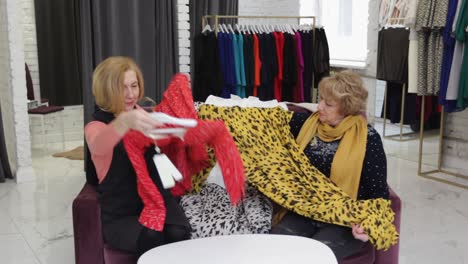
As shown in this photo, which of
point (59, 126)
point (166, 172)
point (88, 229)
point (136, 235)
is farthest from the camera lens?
point (59, 126)

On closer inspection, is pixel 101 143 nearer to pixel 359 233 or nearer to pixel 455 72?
pixel 359 233

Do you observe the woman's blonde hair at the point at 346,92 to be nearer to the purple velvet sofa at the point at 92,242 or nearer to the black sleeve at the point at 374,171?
the black sleeve at the point at 374,171

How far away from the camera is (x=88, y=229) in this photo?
6.92ft

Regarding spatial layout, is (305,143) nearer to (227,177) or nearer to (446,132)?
(227,177)

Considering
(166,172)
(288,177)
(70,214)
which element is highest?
(166,172)

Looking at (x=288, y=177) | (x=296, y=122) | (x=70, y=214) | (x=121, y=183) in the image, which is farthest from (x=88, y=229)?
(x=70, y=214)

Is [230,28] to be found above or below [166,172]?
above

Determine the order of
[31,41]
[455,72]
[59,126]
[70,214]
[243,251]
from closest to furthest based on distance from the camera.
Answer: [243,251] < [70,214] < [455,72] < [31,41] < [59,126]

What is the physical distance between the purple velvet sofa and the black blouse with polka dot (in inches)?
9.5

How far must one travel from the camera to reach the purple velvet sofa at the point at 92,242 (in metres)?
2.07

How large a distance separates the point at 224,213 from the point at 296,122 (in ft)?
1.92

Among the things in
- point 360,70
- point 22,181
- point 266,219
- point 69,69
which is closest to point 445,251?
point 266,219

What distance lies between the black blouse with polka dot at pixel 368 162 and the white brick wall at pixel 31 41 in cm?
393

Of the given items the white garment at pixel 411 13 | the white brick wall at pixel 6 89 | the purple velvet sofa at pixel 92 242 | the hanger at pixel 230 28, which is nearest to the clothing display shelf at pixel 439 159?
the white garment at pixel 411 13
